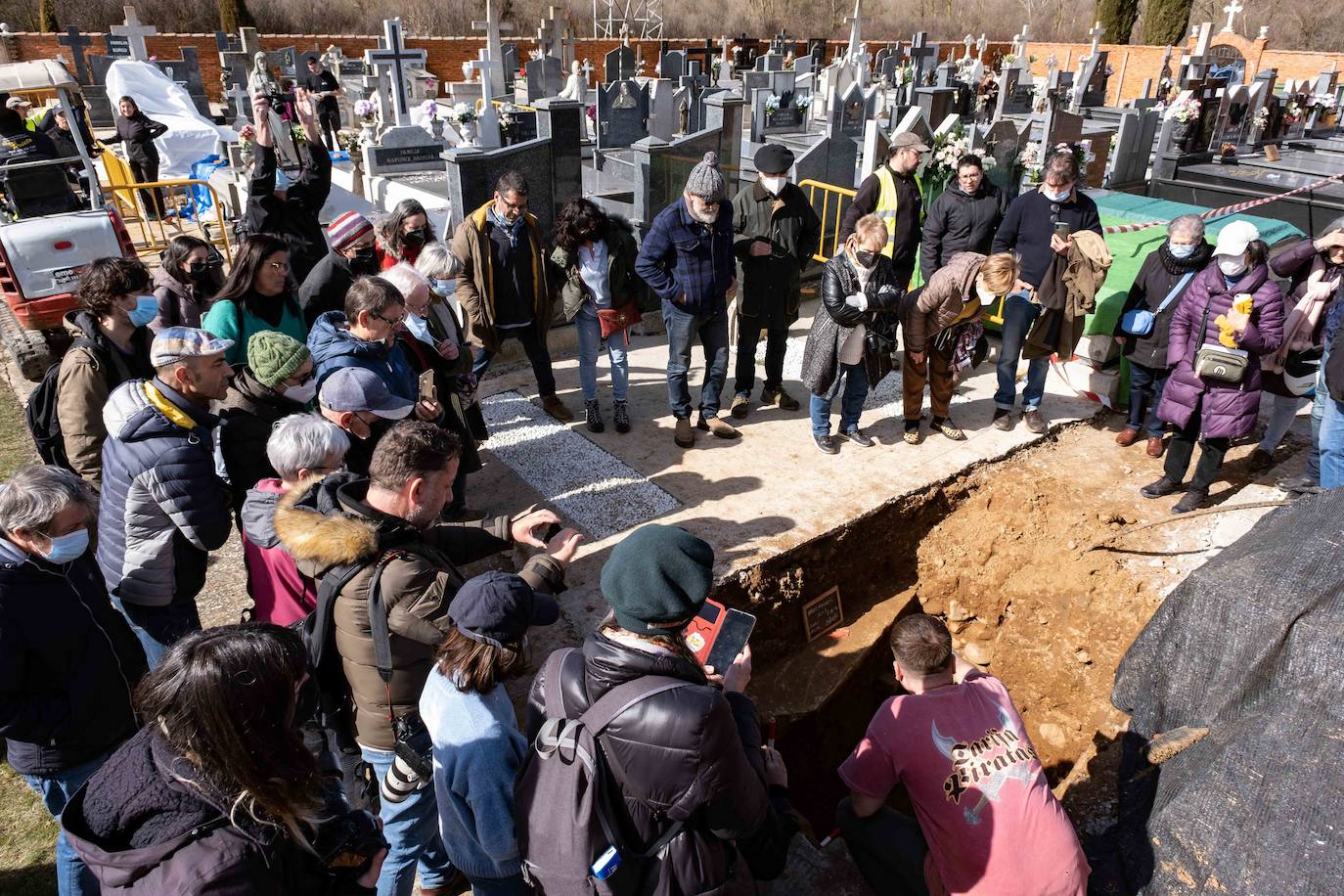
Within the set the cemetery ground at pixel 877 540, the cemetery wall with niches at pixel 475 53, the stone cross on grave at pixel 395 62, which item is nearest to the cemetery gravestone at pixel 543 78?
the stone cross on grave at pixel 395 62

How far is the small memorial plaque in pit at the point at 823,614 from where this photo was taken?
193 inches

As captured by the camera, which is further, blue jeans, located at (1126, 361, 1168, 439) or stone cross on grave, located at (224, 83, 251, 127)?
stone cross on grave, located at (224, 83, 251, 127)

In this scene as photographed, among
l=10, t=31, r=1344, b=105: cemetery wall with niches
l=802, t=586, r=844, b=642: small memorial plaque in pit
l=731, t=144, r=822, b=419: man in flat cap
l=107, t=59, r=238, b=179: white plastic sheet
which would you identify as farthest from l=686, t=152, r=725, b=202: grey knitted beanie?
l=10, t=31, r=1344, b=105: cemetery wall with niches

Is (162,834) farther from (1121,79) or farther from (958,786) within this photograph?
(1121,79)

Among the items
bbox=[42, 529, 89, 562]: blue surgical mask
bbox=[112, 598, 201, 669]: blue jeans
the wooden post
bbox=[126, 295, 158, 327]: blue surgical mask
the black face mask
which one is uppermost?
the wooden post

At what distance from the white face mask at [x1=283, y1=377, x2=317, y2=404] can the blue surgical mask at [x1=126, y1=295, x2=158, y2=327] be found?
1036 mm

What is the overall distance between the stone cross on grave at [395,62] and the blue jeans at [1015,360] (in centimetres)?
906

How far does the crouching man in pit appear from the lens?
7.69ft

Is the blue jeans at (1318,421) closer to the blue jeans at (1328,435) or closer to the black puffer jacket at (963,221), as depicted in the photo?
the blue jeans at (1328,435)

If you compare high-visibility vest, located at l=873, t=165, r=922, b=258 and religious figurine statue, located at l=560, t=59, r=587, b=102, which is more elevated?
religious figurine statue, located at l=560, t=59, r=587, b=102

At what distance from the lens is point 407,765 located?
2.48 metres

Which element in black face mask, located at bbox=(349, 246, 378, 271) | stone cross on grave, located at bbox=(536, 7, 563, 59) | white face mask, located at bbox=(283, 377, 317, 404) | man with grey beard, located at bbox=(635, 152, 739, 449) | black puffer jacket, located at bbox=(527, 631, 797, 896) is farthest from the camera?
stone cross on grave, located at bbox=(536, 7, 563, 59)

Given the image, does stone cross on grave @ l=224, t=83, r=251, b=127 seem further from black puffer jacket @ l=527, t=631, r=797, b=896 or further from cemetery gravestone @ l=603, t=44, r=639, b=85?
black puffer jacket @ l=527, t=631, r=797, b=896

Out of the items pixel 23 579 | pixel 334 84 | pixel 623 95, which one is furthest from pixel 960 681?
pixel 334 84
